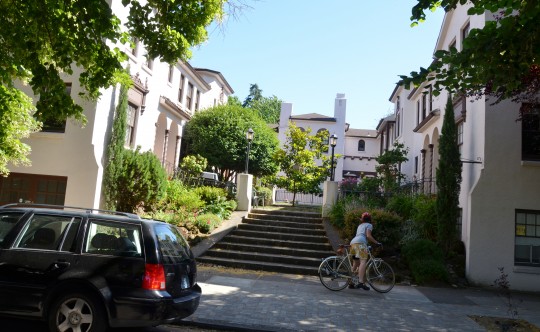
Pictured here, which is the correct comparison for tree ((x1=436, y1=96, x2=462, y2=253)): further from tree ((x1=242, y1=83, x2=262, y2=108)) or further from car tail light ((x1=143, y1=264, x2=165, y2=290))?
tree ((x1=242, y1=83, x2=262, y2=108))

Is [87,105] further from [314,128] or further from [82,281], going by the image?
[314,128]

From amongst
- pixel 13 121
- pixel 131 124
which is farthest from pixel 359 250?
pixel 131 124

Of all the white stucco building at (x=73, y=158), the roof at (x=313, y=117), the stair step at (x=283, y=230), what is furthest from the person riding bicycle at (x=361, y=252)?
the roof at (x=313, y=117)

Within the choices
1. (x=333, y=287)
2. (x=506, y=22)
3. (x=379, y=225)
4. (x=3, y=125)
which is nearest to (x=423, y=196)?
(x=379, y=225)

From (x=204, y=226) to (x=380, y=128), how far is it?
79.9 feet

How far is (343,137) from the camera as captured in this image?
37000mm

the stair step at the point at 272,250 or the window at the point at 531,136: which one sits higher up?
the window at the point at 531,136

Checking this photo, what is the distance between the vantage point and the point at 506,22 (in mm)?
6031

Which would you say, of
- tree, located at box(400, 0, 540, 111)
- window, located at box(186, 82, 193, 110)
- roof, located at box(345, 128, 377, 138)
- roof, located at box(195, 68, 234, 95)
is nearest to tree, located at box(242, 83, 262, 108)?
roof, located at box(345, 128, 377, 138)

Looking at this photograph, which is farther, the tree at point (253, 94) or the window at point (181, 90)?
the tree at point (253, 94)

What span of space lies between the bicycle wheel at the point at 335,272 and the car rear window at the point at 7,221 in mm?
5950

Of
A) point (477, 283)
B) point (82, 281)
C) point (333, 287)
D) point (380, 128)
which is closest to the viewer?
point (82, 281)

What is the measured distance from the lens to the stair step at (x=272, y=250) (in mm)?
12391

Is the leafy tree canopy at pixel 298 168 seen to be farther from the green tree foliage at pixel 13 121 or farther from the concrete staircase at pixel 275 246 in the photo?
the green tree foliage at pixel 13 121
